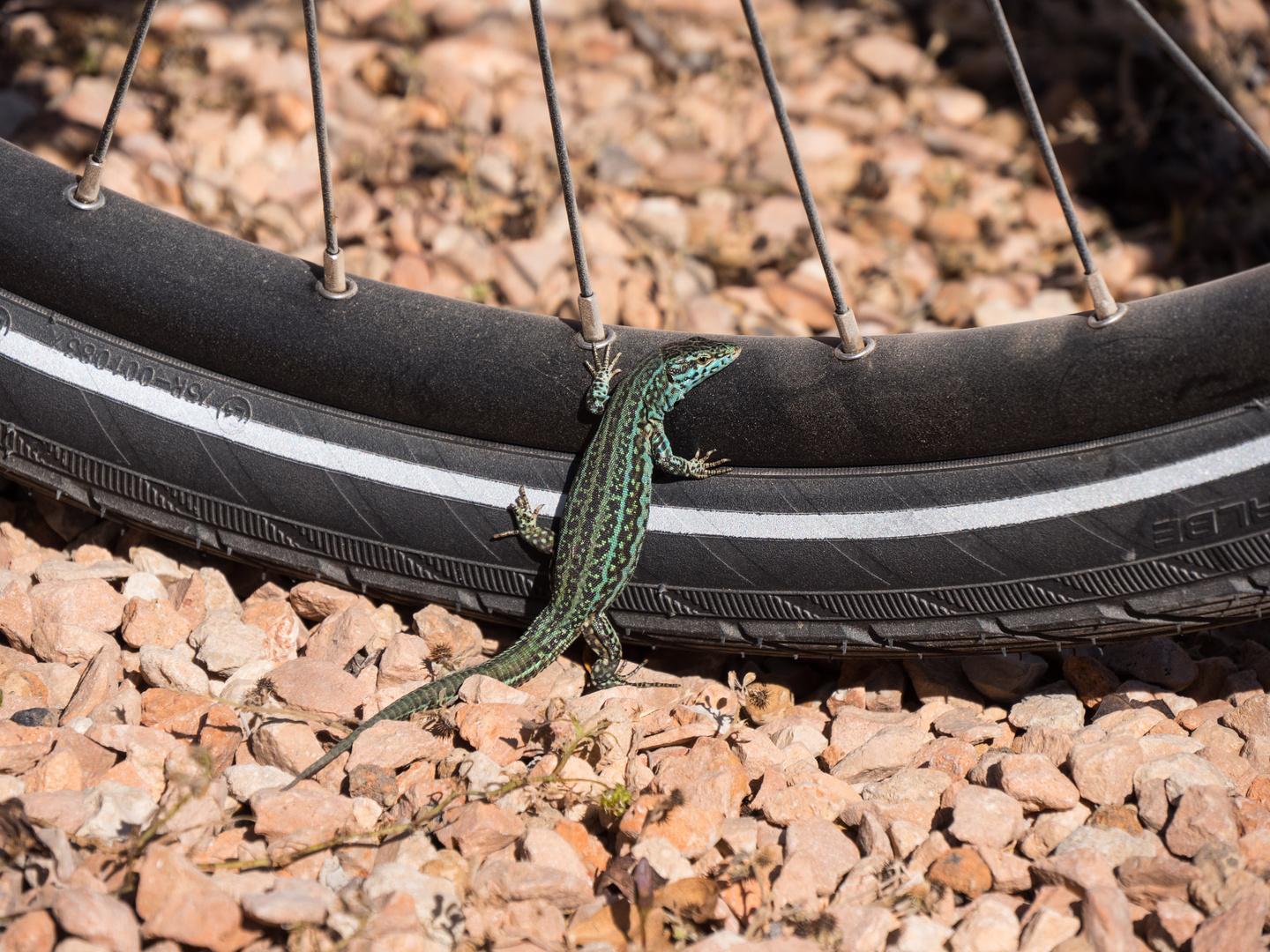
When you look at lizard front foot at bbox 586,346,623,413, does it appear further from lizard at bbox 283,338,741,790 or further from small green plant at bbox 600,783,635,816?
small green plant at bbox 600,783,635,816

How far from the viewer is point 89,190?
2.58 metres

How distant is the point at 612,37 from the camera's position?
4992 millimetres

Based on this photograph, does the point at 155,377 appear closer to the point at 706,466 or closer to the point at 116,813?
the point at 116,813

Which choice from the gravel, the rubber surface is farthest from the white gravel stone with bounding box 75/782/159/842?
the rubber surface

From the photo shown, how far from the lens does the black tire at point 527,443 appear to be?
2.35 m

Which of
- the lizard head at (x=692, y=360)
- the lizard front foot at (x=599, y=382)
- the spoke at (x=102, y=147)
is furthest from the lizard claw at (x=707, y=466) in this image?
the spoke at (x=102, y=147)

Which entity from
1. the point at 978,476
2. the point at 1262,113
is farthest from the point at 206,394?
the point at 1262,113

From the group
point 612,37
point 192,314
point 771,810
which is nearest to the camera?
point 771,810

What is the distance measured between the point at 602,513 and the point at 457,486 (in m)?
0.37

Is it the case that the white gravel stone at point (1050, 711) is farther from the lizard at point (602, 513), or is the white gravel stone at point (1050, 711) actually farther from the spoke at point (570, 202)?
the spoke at point (570, 202)

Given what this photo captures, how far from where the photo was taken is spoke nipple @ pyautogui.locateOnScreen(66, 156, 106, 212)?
101 inches

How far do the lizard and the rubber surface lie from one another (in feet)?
0.21

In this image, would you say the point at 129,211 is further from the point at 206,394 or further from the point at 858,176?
the point at 858,176

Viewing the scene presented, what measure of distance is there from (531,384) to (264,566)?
837mm
